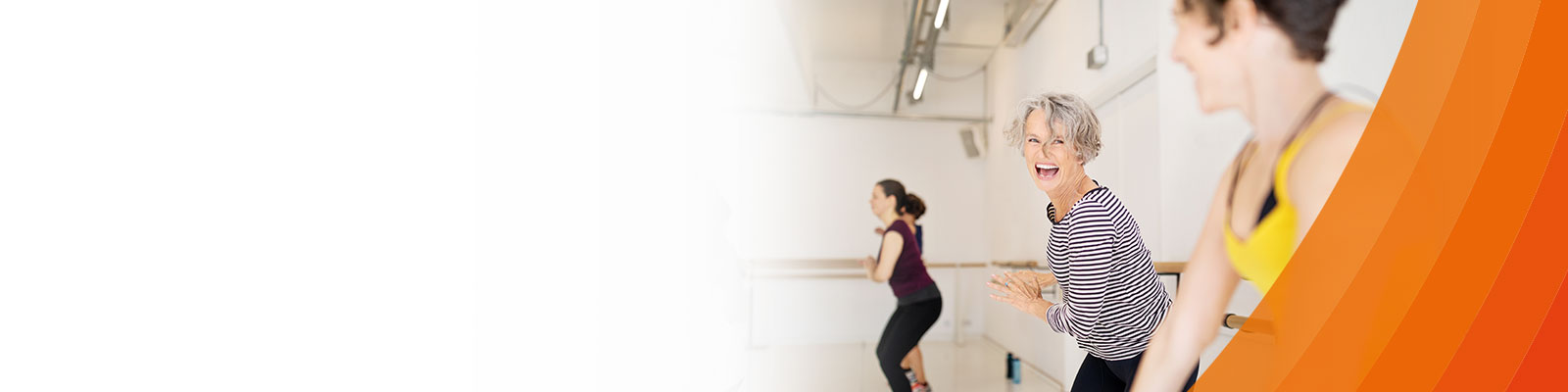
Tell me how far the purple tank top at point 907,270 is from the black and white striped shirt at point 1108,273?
212cm

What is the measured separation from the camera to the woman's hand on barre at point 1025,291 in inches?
26.6

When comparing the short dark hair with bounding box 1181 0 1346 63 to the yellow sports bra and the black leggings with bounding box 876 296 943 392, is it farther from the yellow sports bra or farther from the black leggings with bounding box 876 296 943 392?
the black leggings with bounding box 876 296 943 392

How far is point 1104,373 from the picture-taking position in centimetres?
65

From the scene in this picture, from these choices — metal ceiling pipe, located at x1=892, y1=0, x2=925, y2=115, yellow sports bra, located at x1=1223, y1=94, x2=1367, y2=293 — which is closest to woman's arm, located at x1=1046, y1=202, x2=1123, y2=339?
yellow sports bra, located at x1=1223, y1=94, x2=1367, y2=293

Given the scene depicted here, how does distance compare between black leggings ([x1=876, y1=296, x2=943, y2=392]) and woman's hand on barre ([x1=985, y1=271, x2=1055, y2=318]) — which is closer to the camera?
woman's hand on barre ([x1=985, y1=271, x2=1055, y2=318])

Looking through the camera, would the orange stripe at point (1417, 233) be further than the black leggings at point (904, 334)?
No

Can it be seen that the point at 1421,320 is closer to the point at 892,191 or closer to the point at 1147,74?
the point at 1147,74

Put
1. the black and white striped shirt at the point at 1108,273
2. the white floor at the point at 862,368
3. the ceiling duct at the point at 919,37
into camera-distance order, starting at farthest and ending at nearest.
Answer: the white floor at the point at 862,368, the ceiling duct at the point at 919,37, the black and white striped shirt at the point at 1108,273

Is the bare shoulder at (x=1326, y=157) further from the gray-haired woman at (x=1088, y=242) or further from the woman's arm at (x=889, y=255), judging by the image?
the woman's arm at (x=889, y=255)

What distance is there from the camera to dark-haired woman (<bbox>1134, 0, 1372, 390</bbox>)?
411 mm

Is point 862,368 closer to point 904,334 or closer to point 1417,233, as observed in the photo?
point 904,334

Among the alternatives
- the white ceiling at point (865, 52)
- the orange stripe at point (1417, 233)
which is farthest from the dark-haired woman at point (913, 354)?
the orange stripe at point (1417, 233)

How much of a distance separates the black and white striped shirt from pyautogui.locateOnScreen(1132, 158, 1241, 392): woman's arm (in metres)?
0.07

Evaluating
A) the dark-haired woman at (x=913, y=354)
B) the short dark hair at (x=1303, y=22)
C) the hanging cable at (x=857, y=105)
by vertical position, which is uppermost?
the hanging cable at (x=857, y=105)
